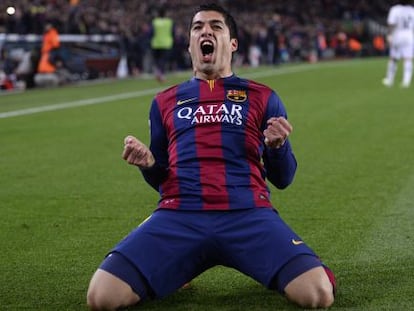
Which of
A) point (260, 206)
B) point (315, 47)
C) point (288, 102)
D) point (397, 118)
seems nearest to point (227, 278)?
point (260, 206)

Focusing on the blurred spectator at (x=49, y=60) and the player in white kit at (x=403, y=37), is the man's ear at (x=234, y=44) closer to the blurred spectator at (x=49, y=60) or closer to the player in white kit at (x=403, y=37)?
the player in white kit at (x=403, y=37)

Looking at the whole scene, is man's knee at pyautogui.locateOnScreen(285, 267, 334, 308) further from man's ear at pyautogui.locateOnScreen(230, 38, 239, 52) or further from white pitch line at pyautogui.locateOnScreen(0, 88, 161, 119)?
white pitch line at pyautogui.locateOnScreen(0, 88, 161, 119)

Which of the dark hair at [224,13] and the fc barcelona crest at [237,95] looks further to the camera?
the dark hair at [224,13]

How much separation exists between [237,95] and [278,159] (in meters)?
0.43

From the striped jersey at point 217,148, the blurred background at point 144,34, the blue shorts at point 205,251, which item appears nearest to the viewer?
the blue shorts at point 205,251

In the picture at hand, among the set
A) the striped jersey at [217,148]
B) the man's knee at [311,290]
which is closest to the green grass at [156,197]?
the man's knee at [311,290]

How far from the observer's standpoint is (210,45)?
5.38m

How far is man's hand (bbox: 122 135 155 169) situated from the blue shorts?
305mm

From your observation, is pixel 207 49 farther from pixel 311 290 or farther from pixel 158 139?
pixel 311 290

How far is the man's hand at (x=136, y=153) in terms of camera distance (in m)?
4.95

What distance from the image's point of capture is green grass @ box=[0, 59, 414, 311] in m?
5.31

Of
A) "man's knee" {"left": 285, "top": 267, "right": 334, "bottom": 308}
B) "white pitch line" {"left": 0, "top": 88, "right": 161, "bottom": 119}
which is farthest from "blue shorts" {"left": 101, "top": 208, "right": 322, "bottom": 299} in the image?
"white pitch line" {"left": 0, "top": 88, "right": 161, "bottom": 119}

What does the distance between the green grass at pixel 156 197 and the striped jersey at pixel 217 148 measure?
52 cm

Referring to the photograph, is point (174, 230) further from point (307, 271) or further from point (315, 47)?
point (315, 47)
